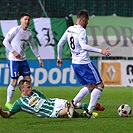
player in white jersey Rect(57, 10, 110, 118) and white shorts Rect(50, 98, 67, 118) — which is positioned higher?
player in white jersey Rect(57, 10, 110, 118)

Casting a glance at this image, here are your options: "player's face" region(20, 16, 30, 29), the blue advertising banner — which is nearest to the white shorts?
"player's face" region(20, 16, 30, 29)

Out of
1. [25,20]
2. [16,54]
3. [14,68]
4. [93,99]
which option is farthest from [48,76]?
[93,99]

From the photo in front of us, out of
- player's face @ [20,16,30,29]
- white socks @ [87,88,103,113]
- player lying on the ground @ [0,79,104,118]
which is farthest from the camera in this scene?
player's face @ [20,16,30,29]

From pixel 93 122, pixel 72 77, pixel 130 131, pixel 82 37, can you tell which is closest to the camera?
pixel 130 131

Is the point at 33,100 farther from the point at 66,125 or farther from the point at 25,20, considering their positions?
the point at 25,20

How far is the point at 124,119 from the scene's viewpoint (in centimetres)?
964

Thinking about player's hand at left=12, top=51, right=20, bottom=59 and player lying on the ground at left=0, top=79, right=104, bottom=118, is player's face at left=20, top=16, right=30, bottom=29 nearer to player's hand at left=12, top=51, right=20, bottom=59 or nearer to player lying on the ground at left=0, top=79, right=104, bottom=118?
player's hand at left=12, top=51, right=20, bottom=59

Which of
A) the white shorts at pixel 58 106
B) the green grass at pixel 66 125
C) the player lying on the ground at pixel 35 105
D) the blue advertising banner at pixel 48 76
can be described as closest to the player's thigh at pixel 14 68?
the green grass at pixel 66 125

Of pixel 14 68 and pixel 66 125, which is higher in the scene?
pixel 14 68

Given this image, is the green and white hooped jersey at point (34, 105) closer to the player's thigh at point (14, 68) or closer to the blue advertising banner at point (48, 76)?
the player's thigh at point (14, 68)

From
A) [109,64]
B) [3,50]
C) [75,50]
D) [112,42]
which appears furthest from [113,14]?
[75,50]

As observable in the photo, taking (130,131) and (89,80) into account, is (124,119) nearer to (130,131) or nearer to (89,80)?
(89,80)

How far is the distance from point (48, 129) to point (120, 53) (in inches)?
629

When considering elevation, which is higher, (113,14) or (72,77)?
(113,14)
